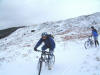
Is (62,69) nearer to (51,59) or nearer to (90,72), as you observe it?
(51,59)

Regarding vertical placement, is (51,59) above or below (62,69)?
above

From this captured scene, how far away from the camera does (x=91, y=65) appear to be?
22.5ft

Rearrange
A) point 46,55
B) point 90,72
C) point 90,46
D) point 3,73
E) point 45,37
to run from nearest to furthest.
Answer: point 90,72 → point 45,37 → point 46,55 → point 3,73 → point 90,46

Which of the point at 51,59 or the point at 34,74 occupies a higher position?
the point at 51,59

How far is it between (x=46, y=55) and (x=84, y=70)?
232 centimetres

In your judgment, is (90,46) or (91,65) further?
(90,46)

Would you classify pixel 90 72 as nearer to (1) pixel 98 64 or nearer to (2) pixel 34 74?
(1) pixel 98 64

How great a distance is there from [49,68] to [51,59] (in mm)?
567

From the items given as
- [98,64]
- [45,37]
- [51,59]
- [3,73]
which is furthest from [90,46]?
[3,73]

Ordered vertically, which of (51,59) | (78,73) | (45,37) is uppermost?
(45,37)

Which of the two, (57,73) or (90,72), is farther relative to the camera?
(57,73)

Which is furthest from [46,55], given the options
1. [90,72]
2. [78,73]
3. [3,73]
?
[3,73]

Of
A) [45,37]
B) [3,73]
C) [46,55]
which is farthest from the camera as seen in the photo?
[3,73]

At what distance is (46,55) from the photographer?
23.4 feet
